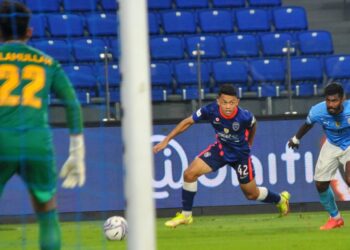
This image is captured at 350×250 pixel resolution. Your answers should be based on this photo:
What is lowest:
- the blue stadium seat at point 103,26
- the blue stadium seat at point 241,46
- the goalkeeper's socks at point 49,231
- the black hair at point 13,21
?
the goalkeeper's socks at point 49,231

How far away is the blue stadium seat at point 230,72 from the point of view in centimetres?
1941

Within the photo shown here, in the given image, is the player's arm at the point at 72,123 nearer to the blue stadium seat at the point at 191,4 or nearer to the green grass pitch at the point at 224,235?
the green grass pitch at the point at 224,235

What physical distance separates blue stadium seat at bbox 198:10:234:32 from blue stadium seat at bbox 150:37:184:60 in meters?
1.19

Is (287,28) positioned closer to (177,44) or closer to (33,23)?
(177,44)

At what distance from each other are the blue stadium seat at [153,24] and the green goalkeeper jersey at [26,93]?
13.5 meters

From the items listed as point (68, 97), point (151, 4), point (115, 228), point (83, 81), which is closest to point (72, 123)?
point (68, 97)

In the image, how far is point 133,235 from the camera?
5820mm

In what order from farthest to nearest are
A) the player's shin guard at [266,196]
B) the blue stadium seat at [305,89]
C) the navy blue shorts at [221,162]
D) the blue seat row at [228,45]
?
the blue seat row at [228,45] → the blue stadium seat at [305,89] → the player's shin guard at [266,196] → the navy blue shorts at [221,162]

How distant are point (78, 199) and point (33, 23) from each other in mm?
4780

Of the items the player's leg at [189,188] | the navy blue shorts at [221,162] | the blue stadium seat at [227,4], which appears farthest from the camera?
the blue stadium seat at [227,4]

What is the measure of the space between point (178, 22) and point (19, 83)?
1377cm

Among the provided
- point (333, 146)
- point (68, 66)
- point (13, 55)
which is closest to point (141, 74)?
point (13, 55)

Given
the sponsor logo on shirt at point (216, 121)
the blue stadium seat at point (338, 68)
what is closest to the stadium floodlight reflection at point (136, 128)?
the sponsor logo on shirt at point (216, 121)

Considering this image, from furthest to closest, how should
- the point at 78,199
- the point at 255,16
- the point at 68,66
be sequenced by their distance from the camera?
1. the point at 255,16
2. the point at 68,66
3. the point at 78,199
